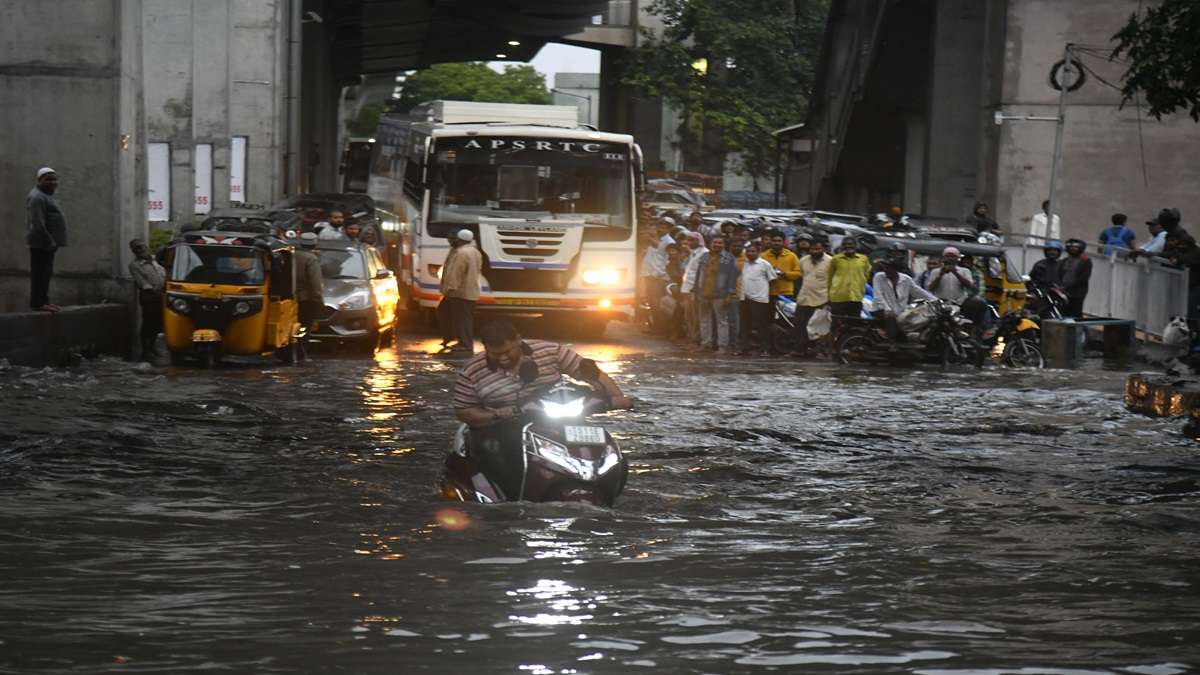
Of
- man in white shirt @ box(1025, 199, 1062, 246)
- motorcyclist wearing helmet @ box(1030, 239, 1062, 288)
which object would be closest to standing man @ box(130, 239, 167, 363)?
motorcyclist wearing helmet @ box(1030, 239, 1062, 288)

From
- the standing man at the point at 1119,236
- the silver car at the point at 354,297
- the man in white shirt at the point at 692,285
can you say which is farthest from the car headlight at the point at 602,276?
the standing man at the point at 1119,236

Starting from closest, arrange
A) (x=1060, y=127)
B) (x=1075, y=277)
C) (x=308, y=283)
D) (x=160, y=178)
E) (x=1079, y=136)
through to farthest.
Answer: (x=308, y=283), (x=1075, y=277), (x=1060, y=127), (x=1079, y=136), (x=160, y=178)

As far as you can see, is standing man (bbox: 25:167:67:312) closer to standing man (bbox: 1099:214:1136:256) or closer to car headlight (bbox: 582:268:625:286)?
car headlight (bbox: 582:268:625:286)

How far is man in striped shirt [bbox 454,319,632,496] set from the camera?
9500 millimetres

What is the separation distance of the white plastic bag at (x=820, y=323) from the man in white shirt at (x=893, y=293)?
1.11 meters

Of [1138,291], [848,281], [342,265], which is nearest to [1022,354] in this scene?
[848,281]

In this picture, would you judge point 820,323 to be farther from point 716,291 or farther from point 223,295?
point 223,295

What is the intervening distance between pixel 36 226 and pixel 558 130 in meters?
9.17

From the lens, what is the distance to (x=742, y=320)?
2500cm

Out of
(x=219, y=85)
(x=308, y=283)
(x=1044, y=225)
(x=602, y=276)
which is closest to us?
(x=308, y=283)

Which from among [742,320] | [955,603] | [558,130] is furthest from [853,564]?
[558,130]

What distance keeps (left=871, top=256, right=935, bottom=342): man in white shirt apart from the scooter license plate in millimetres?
13350

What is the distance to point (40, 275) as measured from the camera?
1941 centimetres

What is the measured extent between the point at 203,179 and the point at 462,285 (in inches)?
720
